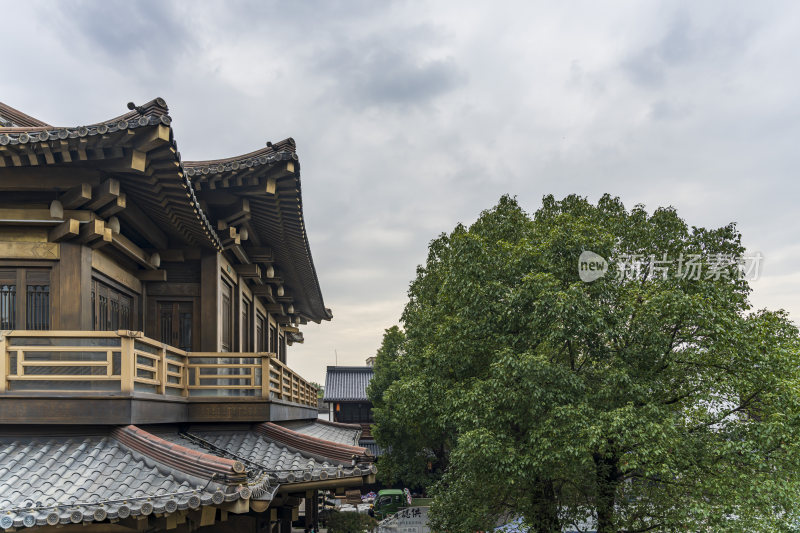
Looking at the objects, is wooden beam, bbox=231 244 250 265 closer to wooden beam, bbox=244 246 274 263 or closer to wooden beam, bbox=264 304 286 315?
wooden beam, bbox=244 246 274 263

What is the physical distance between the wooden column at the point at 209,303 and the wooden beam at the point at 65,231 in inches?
128

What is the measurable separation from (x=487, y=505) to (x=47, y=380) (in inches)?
464

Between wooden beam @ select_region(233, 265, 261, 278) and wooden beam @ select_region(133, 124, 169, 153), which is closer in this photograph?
wooden beam @ select_region(133, 124, 169, 153)

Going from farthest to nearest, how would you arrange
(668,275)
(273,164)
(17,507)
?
(668,275) → (273,164) → (17,507)

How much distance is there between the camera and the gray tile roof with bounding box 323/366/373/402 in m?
45.7

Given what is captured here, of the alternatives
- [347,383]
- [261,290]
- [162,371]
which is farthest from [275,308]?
[347,383]

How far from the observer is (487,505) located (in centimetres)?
1588

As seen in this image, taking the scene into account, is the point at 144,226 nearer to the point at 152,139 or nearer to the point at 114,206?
the point at 114,206

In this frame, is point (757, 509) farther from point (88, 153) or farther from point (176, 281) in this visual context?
point (88, 153)

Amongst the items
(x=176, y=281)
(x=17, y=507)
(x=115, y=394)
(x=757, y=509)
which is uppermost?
(x=176, y=281)

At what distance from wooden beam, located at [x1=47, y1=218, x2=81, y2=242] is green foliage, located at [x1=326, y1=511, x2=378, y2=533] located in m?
10.5

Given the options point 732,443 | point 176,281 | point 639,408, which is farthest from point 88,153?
point 732,443

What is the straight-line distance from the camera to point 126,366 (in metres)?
7.01

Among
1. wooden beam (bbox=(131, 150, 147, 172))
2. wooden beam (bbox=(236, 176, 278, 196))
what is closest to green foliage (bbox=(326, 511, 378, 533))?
wooden beam (bbox=(236, 176, 278, 196))
